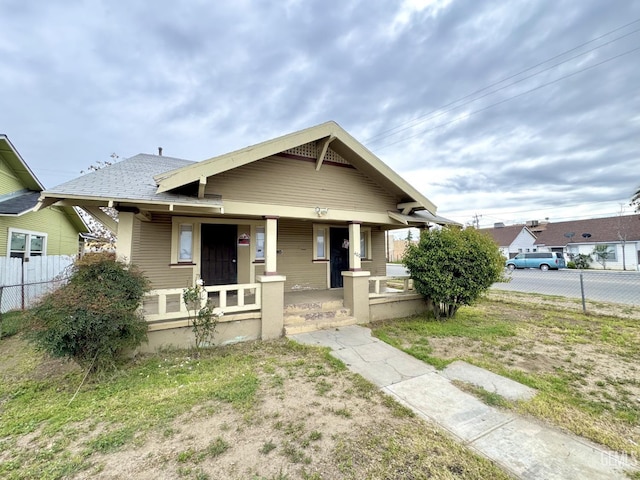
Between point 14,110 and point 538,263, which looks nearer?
point 14,110

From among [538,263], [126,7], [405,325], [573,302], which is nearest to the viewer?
[405,325]

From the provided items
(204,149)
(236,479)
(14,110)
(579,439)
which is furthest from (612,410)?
(14,110)

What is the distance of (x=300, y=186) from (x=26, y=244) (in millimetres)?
11400

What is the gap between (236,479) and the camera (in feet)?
6.81

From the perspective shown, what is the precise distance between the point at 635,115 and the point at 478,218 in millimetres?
38886

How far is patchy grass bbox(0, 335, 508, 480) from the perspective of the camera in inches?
87.0

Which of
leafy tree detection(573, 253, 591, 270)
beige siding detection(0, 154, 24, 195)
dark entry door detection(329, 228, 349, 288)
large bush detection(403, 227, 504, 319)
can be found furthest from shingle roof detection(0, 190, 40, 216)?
leafy tree detection(573, 253, 591, 270)

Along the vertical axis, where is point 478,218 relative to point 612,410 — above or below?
above

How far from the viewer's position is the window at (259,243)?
25.3 feet

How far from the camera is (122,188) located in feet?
15.9

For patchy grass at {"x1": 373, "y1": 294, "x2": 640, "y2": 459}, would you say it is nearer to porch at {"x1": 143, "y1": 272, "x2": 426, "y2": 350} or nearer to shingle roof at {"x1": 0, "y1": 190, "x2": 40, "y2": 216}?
porch at {"x1": 143, "y1": 272, "x2": 426, "y2": 350}

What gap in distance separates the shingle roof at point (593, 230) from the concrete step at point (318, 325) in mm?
35355

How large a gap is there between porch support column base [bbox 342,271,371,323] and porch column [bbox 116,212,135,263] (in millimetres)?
4700

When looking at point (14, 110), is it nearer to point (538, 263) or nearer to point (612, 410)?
point (612, 410)
